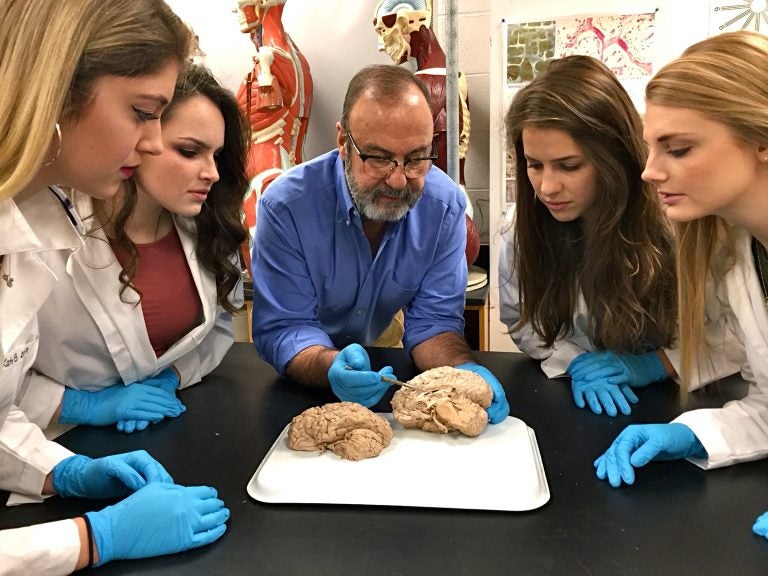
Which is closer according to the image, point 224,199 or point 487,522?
point 487,522

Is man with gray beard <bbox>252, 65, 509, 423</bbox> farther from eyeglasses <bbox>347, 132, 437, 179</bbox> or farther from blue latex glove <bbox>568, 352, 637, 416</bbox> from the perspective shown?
blue latex glove <bbox>568, 352, 637, 416</bbox>

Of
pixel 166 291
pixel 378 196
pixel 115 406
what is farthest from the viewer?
pixel 378 196

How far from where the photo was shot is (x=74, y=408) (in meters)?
1.51

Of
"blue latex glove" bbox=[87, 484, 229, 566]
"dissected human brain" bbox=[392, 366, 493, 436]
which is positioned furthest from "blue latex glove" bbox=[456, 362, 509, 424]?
"blue latex glove" bbox=[87, 484, 229, 566]

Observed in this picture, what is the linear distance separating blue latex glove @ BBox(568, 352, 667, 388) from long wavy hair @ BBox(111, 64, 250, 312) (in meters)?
0.97

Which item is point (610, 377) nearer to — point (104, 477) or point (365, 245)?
point (365, 245)

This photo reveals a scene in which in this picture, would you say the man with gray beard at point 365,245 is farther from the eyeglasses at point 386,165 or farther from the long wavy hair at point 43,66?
the long wavy hair at point 43,66

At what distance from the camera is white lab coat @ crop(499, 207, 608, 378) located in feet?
5.81

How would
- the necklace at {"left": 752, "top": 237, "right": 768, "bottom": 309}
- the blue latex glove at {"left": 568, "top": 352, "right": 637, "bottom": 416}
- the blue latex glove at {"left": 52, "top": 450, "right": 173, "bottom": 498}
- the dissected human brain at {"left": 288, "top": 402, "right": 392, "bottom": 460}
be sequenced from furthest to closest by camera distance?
the blue latex glove at {"left": 568, "top": 352, "right": 637, "bottom": 416}, the necklace at {"left": 752, "top": 237, "right": 768, "bottom": 309}, the dissected human brain at {"left": 288, "top": 402, "right": 392, "bottom": 460}, the blue latex glove at {"left": 52, "top": 450, "right": 173, "bottom": 498}

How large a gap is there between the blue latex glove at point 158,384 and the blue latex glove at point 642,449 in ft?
3.25

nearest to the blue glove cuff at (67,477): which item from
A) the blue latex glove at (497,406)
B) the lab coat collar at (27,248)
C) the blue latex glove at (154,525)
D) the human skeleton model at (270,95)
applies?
the blue latex glove at (154,525)

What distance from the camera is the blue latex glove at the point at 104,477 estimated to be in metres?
1.21

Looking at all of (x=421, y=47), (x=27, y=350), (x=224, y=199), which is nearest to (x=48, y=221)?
(x=27, y=350)

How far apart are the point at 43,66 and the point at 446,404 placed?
3.16 ft
